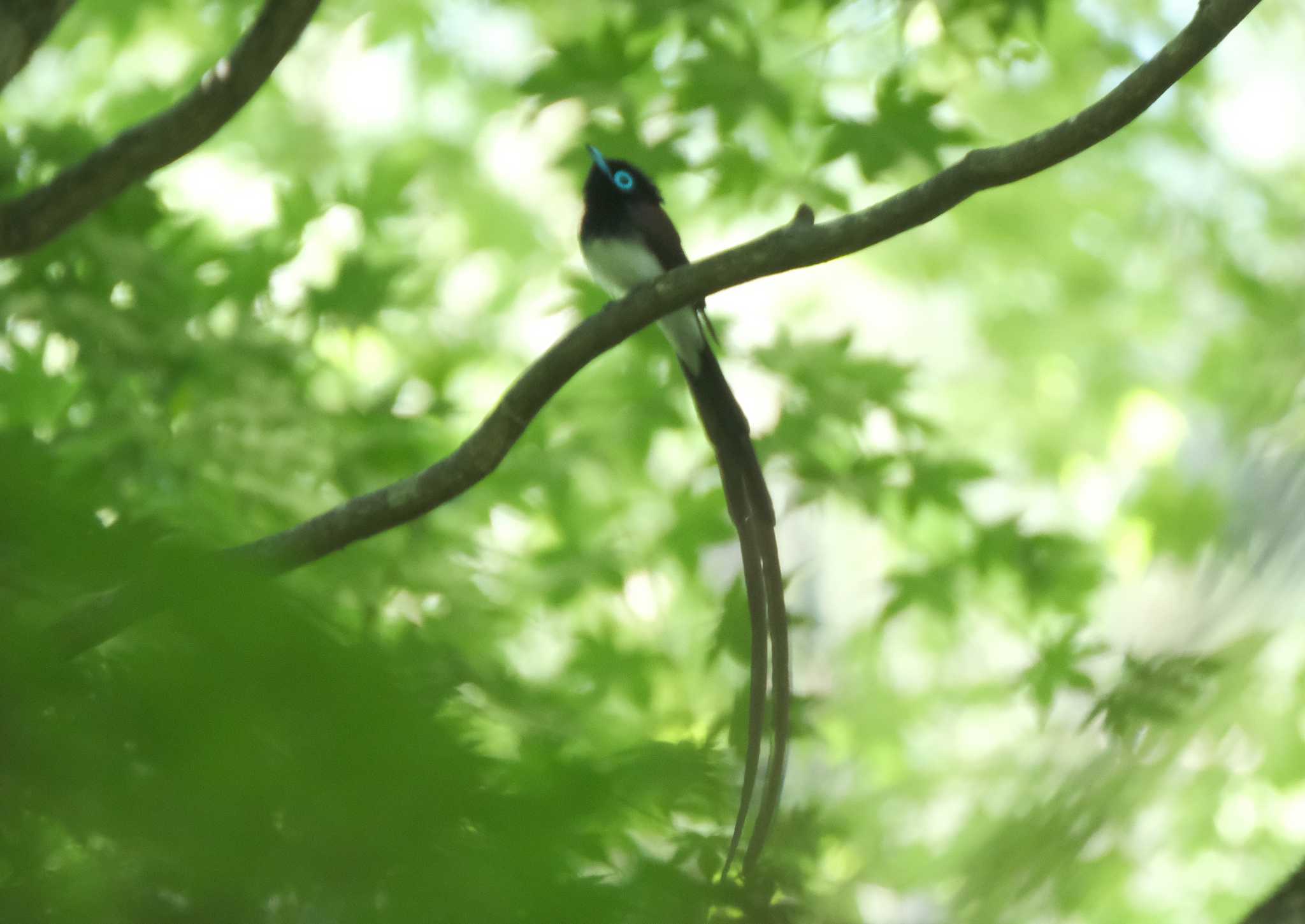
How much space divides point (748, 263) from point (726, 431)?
717mm

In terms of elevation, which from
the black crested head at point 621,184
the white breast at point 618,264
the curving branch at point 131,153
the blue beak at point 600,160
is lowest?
the curving branch at point 131,153

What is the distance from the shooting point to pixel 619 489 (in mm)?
3742

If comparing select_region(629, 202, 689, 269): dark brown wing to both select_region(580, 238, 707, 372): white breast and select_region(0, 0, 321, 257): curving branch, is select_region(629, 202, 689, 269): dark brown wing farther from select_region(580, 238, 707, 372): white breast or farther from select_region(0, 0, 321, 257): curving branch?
select_region(0, 0, 321, 257): curving branch

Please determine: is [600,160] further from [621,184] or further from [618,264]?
[618,264]

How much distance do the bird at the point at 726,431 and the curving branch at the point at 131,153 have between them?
33.9 inches

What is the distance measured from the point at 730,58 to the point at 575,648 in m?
1.82

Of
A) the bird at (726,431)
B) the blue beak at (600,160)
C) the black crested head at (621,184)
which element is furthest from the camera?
the black crested head at (621,184)

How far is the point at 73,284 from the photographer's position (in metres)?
2.76

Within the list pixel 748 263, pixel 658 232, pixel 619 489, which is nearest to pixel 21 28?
pixel 748 263

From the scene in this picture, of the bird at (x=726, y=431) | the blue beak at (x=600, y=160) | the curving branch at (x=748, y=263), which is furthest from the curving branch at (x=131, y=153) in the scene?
the blue beak at (x=600, y=160)

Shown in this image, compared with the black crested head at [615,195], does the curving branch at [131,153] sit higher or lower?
lower

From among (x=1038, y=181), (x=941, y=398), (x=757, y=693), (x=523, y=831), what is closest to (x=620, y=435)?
(x=757, y=693)

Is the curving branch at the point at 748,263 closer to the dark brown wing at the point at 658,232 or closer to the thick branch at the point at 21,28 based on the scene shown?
the thick branch at the point at 21,28

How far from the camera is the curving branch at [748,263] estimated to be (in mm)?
1714
